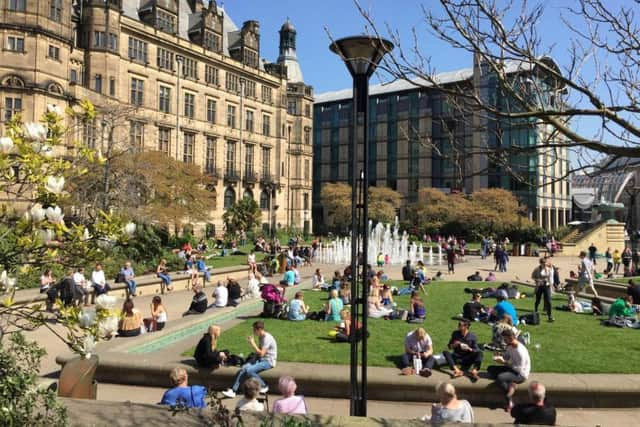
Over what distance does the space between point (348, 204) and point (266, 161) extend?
1320 cm

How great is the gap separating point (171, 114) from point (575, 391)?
49128mm

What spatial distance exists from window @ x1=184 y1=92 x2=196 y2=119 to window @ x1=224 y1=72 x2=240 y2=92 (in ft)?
17.9

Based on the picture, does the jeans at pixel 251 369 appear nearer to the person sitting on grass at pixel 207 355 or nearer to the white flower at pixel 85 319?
the person sitting on grass at pixel 207 355

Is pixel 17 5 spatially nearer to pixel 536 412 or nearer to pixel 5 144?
pixel 5 144

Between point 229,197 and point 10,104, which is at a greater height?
point 10,104

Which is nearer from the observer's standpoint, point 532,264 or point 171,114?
point 532,264

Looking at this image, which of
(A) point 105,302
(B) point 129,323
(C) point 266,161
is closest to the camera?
(A) point 105,302

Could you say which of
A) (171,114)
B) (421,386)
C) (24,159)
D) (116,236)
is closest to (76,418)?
(116,236)

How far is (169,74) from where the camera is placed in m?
51.2

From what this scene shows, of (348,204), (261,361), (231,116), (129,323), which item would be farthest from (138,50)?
(261,361)

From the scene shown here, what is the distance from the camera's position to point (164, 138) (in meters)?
51.2

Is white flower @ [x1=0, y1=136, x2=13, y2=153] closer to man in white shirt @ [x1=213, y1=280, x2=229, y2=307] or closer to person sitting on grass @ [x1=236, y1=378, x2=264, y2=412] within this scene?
person sitting on grass @ [x1=236, y1=378, x2=264, y2=412]

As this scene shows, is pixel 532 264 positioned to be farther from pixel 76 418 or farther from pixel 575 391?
pixel 76 418

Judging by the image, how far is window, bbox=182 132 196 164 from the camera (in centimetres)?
5360
